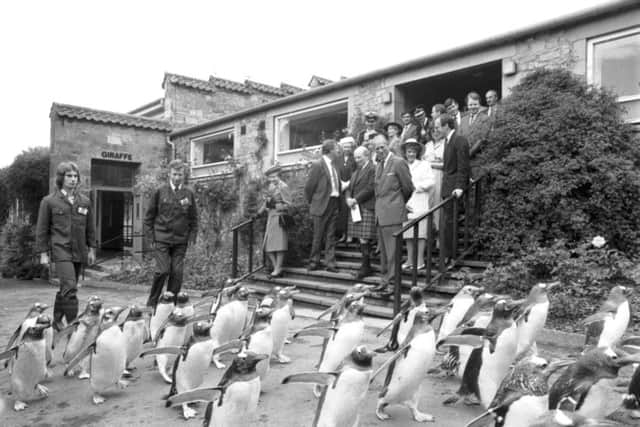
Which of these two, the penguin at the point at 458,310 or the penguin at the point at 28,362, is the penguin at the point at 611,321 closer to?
the penguin at the point at 458,310

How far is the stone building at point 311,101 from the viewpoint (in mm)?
7965

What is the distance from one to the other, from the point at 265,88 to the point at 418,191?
14.1 m

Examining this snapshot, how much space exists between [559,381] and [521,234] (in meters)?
4.88

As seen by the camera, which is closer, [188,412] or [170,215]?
[188,412]

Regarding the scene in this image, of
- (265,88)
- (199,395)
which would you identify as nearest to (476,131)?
(199,395)

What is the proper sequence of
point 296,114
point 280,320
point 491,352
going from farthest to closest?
1. point 296,114
2. point 280,320
3. point 491,352

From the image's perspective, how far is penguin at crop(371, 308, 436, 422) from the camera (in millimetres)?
3219

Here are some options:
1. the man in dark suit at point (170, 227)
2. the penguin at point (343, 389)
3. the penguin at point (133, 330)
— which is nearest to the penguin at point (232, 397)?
the penguin at point (343, 389)

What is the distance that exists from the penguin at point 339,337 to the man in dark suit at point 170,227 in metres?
3.15

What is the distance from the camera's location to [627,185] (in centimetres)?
664

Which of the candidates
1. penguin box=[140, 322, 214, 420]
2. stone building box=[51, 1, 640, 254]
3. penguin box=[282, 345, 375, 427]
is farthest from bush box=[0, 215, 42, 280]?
penguin box=[282, 345, 375, 427]

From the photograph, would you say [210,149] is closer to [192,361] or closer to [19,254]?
[19,254]

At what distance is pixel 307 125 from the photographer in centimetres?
1474

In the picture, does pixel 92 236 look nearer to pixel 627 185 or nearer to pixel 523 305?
pixel 523 305
